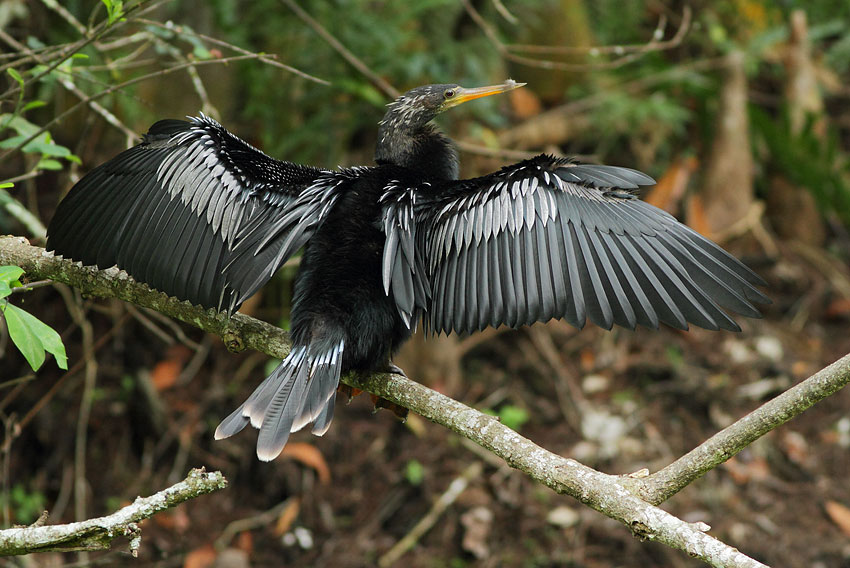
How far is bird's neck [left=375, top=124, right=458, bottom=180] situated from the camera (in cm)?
382

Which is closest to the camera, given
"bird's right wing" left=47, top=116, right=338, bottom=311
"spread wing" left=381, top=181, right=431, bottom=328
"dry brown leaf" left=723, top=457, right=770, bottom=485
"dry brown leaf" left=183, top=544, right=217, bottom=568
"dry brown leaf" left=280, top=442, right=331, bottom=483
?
"spread wing" left=381, top=181, right=431, bottom=328

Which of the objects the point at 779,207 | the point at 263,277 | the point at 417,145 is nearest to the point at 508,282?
the point at 263,277

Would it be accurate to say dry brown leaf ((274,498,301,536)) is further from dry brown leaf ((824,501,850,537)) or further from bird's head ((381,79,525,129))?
dry brown leaf ((824,501,850,537))

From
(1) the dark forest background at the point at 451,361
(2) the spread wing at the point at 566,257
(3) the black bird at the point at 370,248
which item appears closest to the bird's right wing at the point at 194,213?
(3) the black bird at the point at 370,248

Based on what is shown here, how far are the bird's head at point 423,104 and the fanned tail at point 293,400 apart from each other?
1.35 m

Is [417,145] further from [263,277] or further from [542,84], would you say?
[542,84]

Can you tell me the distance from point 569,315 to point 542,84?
5129 mm

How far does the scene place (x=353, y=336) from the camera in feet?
9.80

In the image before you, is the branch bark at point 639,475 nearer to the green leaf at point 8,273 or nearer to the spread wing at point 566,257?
the spread wing at point 566,257

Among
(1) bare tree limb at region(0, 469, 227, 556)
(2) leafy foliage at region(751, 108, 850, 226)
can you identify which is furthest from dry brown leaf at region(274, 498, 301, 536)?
(2) leafy foliage at region(751, 108, 850, 226)

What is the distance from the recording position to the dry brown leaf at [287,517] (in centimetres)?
579

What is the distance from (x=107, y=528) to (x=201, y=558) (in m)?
3.71

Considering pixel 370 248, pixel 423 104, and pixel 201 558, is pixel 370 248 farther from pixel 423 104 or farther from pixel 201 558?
pixel 201 558

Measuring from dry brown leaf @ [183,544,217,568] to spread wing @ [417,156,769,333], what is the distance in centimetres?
324
